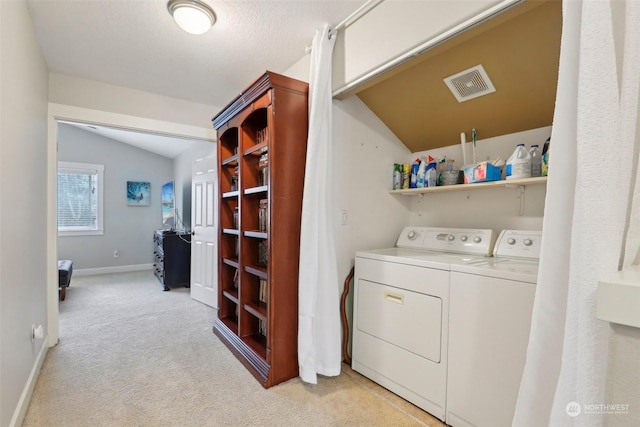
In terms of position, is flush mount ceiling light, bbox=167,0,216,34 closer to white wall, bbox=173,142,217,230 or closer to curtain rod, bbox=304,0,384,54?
curtain rod, bbox=304,0,384,54

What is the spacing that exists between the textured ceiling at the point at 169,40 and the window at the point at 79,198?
11.9 ft

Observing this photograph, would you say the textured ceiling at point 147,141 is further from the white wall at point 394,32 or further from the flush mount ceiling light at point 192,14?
the white wall at point 394,32

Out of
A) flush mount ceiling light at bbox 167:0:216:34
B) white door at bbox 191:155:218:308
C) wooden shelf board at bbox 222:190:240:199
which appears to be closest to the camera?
flush mount ceiling light at bbox 167:0:216:34

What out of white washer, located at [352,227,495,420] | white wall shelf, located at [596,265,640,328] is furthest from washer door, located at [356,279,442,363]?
white wall shelf, located at [596,265,640,328]

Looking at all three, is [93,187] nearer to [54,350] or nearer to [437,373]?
[54,350]

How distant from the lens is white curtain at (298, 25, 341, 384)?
1.87 meters

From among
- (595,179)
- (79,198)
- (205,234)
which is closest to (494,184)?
(595,179)

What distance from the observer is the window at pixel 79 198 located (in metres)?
5.35

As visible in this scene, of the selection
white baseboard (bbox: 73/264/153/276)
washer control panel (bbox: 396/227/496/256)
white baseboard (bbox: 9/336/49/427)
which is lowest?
white baseboard (bbox: 73/264/153/276)

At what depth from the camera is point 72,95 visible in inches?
104

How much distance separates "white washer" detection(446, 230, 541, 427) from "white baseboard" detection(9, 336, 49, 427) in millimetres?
2158

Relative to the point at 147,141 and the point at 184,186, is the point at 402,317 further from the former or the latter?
the point at 147,141

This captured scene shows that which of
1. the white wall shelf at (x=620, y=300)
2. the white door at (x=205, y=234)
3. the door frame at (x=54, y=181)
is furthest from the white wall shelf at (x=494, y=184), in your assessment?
the door frame at (x=54, y=181)

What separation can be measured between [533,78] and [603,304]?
143 centimetres
